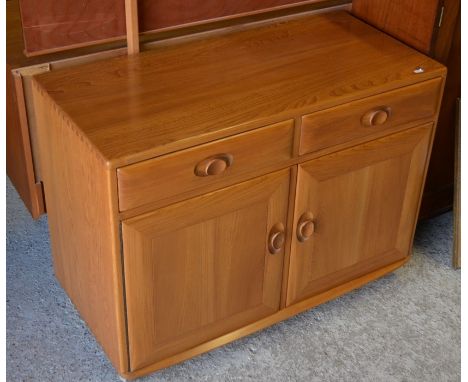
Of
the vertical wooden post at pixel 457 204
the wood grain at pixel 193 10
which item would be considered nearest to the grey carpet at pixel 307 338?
the vertical wooden post at pixel 457 204

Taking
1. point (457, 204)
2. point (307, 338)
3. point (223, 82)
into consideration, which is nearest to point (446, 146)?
point (457, 204)

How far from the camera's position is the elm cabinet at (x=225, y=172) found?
1.58 metres

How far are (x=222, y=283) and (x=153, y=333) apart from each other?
0.19 metres

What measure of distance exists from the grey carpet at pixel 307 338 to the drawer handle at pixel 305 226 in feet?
0.97

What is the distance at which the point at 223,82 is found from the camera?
5.67 ft

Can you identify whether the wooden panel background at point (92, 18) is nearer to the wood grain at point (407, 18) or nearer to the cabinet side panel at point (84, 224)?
the cabinet side panel at point (84, 224)

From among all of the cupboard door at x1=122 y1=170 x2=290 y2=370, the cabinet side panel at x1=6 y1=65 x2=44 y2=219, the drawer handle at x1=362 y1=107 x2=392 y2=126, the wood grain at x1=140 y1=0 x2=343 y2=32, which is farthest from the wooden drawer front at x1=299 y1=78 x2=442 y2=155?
the cabinet side panel at x1=6 y1=65 x2=44 y2=219

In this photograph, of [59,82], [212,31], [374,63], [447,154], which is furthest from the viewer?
[447,154]

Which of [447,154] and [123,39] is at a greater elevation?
[123,39]

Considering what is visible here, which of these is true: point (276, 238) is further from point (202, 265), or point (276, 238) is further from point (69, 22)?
point (69, 22)

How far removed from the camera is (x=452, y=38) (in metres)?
1.98

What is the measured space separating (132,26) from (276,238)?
60 centimetres

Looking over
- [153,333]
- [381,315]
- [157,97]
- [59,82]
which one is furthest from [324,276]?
[59,82]

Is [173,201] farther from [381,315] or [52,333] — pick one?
[381,315]
